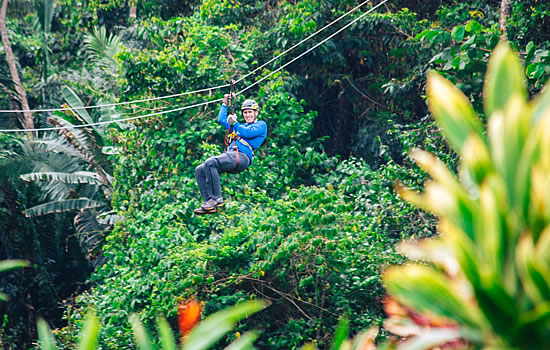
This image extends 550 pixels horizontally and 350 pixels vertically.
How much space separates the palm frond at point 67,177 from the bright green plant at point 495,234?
9.93 meters

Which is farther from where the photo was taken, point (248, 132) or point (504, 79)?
point (248, 132)

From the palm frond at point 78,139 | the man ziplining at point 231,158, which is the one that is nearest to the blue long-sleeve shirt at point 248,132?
the man ziplining at point 231,158

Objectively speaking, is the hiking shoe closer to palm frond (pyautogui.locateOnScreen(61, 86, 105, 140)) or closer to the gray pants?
the gray pants

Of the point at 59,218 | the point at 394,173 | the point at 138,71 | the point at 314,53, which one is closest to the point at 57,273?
the point at 59,218

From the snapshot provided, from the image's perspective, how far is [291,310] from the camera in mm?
8086

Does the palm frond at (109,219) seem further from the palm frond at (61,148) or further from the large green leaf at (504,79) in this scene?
the large green leaf at (504,79)

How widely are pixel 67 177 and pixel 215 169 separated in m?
5.12

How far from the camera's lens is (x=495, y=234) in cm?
199

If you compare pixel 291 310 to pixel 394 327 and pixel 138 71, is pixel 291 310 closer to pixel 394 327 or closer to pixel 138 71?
pixel 138 71

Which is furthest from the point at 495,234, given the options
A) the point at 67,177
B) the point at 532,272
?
the point at 67,177

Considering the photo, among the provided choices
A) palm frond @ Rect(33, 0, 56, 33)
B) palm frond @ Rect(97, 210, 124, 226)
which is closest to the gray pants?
palm frond @ Rect(97, 210, 124, 226)

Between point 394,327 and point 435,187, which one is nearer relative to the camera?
point 435,187

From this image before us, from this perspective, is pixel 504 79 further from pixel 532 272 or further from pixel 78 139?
pixel 78 139

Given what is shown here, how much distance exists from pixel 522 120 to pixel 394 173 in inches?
288
